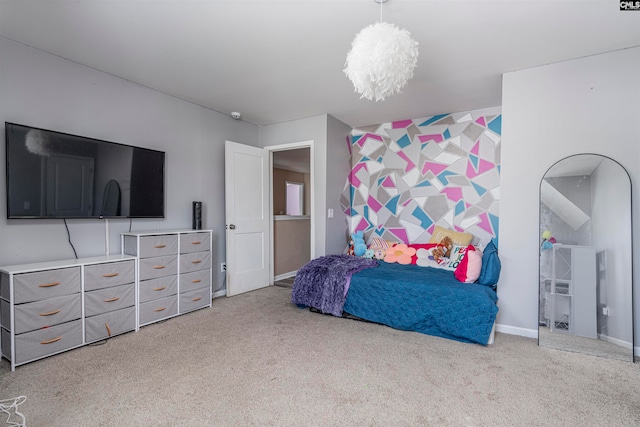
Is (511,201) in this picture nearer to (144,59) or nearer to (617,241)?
(617,241)

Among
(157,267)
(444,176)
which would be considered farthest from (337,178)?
(157,267)

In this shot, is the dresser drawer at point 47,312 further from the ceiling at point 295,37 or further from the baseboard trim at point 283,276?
the baseboard trim at point 283,276

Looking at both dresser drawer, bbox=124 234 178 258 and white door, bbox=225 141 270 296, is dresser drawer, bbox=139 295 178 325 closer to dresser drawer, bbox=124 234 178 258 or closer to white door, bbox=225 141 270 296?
→ dresser drawer, bbox=124 234 178 258

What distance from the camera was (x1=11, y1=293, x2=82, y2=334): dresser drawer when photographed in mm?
2137

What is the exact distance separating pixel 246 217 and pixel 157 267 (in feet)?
4.47

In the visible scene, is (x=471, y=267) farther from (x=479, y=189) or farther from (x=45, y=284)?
(x=45, y=284)

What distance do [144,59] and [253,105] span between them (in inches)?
53.1

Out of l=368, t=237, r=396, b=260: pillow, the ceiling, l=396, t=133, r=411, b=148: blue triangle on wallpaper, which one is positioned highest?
the ceiling

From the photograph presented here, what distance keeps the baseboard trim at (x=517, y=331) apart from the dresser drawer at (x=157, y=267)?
326 centimetres

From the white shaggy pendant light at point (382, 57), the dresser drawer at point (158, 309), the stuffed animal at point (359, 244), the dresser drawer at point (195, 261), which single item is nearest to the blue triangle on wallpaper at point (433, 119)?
the stuffed animal at point (359, 244)

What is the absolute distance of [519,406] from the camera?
68.7 inches

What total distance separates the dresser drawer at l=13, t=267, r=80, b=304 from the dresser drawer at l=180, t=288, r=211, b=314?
102 cm

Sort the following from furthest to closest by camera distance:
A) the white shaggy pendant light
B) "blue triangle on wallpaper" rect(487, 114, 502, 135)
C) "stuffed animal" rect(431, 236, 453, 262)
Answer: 1. "blue triangle on wallpaper" rect(487, 114, 502, 135)
2. "stuffed animal" rect(431, 236, 453, 262)
3. the white shaggy pendant light

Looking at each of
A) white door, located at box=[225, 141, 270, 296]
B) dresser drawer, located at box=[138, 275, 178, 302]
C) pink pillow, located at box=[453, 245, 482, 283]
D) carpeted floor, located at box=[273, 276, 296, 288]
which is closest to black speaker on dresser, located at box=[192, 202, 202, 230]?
white door, located at box=[225, 141, 270, 296]
